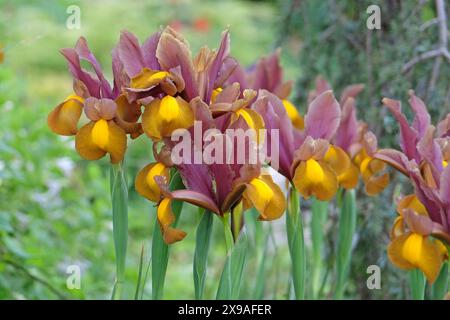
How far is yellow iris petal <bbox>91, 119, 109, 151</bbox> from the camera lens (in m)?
1.68

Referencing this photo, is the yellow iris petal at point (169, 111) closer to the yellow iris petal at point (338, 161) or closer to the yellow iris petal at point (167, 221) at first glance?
the yellow iris petal at point (167, 221)

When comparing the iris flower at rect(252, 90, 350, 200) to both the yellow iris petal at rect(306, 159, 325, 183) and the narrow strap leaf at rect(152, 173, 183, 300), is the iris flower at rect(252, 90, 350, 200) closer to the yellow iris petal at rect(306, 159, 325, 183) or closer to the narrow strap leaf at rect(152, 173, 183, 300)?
the yellow iris petal at rect(306, 159, 325, 183)

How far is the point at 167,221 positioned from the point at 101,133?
22 cm

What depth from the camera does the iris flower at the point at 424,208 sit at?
166 centimetres

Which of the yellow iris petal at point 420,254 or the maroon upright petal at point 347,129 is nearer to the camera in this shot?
the yellow iris petal at point 420,254

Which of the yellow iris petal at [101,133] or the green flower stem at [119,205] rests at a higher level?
the yellow iris petal at [101,133]

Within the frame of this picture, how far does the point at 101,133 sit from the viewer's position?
5.51 ft

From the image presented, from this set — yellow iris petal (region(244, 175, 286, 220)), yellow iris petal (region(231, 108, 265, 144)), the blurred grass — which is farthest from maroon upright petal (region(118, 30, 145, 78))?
the blurred grass

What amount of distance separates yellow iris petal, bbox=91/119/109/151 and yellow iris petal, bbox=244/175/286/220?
0.30 meters

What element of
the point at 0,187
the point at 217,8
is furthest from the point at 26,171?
the point at 217,8

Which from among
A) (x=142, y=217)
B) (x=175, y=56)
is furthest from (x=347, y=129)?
(x=142, y=217)

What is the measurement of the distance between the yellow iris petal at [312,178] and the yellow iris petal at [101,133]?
0.40 metres

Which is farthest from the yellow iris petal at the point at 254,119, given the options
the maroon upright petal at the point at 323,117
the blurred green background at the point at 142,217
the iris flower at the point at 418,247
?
the blurred green background at the point at 142,217
